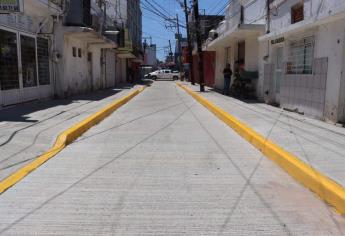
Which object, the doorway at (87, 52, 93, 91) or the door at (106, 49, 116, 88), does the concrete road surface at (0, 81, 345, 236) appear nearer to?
the doorway at (87, 52, 93, 91)

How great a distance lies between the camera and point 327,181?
215 inches

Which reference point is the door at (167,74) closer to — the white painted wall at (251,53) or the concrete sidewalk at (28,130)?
the white painted wall at (251,53)

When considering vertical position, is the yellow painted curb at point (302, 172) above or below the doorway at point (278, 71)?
below

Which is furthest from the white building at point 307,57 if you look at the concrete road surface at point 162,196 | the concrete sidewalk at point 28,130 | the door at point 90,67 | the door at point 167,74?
the door at point 167,74

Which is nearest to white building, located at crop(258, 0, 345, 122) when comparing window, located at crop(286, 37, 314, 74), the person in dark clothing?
window, located at crop(286, 37, 314, 74)

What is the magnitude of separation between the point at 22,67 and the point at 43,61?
109 inches

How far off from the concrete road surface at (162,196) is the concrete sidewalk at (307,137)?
56 cm

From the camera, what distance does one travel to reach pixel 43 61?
723 inches

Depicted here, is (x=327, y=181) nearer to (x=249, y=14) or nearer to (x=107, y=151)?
(x=107, y=151)

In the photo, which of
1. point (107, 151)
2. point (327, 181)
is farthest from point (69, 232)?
point (107, 151)

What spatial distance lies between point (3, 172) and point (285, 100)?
10.7 m

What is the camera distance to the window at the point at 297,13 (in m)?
13.5

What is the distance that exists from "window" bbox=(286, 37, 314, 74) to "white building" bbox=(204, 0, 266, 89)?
371cm

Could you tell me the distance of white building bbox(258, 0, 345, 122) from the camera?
10695 mm
